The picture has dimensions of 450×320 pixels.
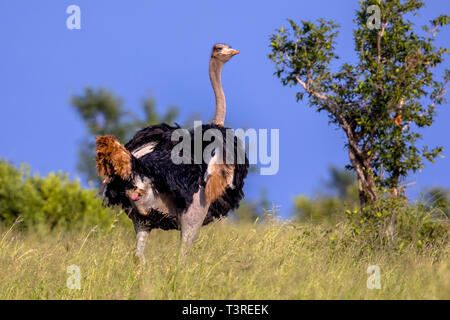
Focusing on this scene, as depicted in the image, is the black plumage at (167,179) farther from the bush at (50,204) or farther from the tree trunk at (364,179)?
the bush at (50,204)

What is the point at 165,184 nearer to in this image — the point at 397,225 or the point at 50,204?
the point at 397,225

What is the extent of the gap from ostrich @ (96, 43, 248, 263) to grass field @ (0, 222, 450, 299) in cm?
34

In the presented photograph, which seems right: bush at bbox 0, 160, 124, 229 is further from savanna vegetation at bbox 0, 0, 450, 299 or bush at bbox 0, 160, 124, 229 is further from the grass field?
the grass field

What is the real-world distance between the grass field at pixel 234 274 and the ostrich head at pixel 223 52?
2781mm

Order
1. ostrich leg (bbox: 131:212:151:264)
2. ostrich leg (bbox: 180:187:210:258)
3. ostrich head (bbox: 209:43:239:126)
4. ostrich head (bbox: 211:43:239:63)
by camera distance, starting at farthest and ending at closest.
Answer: ostrich head (bbox: 211:43:239:63) → ostrich head (bbox: 209:43:239:126) → ostrich leg (bbox: 131:212:151:264) → ostrich leg (bbox: 180:187:210:258)

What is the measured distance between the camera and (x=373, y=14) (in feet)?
33.5

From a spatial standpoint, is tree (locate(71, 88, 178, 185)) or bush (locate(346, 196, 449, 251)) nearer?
bush (locate(346, 196, 449, 251))

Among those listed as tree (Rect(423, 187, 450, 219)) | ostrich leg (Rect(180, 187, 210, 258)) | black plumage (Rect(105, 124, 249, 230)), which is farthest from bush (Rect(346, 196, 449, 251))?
ostrich leg (Rect(180, 187, 210, 258))

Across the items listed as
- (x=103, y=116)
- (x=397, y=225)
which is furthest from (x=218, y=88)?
(x=103, y=116)

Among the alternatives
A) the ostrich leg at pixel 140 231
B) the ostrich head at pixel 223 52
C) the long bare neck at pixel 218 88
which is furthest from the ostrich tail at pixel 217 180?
the ostrich head at pixel 223 52

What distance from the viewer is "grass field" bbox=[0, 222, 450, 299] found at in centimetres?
610

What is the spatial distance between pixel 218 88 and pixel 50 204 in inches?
352
